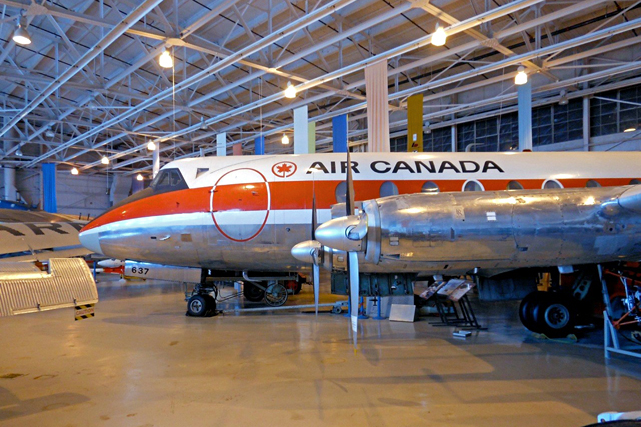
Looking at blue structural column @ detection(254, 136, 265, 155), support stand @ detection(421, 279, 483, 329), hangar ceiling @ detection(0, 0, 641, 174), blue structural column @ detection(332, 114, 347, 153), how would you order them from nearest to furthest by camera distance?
support stand @ detection(421, 279, 483, 329) → hangar ceiling @ detection(0, 0, 641, 174) → blue structural column @ detection(332, 114, 347, 153) → blue structural column @ detection(254, 136, 265, 155)

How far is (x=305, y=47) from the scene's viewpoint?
58.2ft

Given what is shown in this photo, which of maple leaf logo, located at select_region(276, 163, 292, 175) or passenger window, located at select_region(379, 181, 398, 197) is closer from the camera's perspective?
passenger window, located at select_region(379, 181, 398, 197)

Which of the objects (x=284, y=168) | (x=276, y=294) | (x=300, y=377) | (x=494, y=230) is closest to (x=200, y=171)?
(x=284, y=168)

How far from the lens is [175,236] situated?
33.8 ft

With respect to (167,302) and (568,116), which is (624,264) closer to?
(167,302)

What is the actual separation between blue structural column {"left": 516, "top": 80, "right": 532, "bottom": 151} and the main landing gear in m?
8.86

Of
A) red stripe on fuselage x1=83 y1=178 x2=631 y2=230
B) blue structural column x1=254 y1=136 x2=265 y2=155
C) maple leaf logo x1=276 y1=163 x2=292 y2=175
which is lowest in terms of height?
red stripe on fuselage x1=83 y1=178 x2=631 y2=230

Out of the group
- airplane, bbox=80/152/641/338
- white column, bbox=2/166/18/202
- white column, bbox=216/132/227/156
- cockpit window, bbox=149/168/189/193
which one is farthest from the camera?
white column, bbox=2/166/18/202

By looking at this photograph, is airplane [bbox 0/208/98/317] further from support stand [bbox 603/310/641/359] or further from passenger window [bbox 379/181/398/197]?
support stand [bbox 603/310/641/359]

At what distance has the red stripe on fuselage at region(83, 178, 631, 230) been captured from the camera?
32.8ft

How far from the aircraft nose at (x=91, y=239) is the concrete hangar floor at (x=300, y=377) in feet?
7.13

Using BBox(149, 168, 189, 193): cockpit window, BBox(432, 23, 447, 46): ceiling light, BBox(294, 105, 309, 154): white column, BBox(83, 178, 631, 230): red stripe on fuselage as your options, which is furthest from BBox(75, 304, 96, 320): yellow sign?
BBox(294, 105, 309, 154): white column

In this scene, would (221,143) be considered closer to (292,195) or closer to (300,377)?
(292,195)

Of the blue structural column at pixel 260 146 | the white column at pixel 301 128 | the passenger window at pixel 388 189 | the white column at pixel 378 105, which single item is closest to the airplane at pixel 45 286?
the passenger window at pixel 388 189
